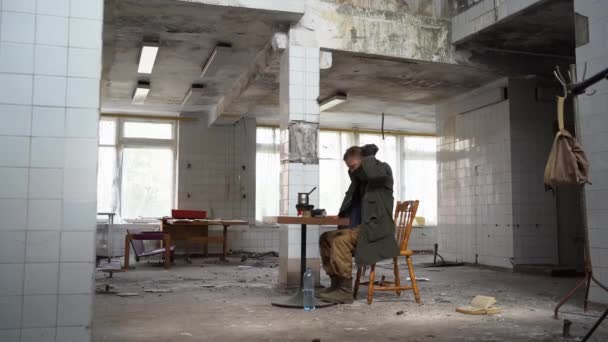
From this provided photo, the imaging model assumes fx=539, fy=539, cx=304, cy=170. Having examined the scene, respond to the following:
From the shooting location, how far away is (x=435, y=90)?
992cm

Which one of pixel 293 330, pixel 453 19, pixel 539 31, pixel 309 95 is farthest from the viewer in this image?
pixel 453 19

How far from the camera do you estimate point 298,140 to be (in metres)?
6.51

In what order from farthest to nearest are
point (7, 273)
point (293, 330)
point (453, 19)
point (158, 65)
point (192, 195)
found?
point (192, 195) → point (158, 65) → point (453, 19) → point (293, 330) → point (7, 273)

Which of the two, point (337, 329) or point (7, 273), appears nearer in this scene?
point (7, 273)

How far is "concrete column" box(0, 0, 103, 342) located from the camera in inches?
108

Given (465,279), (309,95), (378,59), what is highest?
(378,59)

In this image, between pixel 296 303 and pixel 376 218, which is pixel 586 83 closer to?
pixel 376 218

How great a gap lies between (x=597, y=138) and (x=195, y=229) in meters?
8.02

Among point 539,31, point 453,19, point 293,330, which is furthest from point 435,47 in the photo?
point 293,330

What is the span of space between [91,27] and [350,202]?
314 centimetres

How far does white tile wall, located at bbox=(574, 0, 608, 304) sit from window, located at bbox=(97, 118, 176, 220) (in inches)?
367

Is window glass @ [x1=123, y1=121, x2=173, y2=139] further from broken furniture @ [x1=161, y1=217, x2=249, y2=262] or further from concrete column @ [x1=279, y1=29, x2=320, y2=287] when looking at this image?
concrete column @ [x1=279, y1=29, x2=320, y2=287]

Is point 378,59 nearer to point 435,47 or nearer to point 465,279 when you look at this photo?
point 435,47

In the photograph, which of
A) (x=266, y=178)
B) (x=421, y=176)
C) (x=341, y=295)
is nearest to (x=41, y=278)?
(x=341, y=295)
